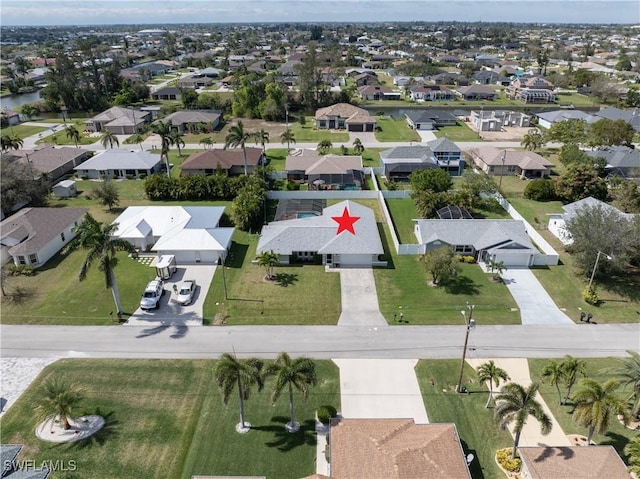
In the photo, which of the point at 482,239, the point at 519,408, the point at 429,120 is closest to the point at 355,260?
the point at 482,239

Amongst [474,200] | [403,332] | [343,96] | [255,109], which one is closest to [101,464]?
[403,332]

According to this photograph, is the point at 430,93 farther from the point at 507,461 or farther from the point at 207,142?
the point at 507,461

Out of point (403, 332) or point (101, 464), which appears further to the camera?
point (403, 332)

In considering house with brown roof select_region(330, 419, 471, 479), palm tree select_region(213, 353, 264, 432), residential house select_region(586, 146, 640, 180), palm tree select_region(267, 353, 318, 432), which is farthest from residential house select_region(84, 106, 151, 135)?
house with brown roof select_region(330, 419, 471, 479)

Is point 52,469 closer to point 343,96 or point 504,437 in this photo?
point 504,437

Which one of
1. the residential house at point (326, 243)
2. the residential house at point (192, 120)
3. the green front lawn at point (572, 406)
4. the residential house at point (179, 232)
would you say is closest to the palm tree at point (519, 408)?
the green front lawn at point (572, 406)

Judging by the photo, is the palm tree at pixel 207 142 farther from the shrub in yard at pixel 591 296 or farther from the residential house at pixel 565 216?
the shrub in yard at pixel 591 296

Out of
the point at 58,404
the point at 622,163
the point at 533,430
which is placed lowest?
the point at 533,430
